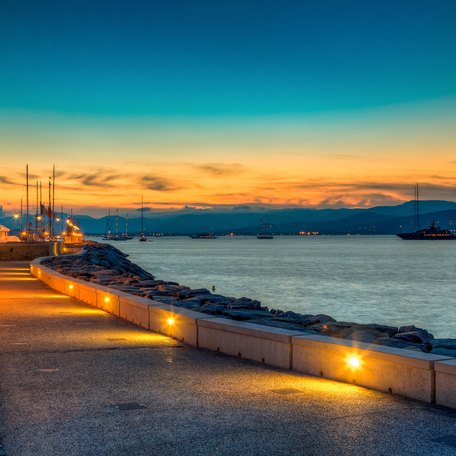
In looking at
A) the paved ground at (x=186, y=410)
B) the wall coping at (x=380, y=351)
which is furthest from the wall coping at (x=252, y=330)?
the paved ground at (x=186, y=410)

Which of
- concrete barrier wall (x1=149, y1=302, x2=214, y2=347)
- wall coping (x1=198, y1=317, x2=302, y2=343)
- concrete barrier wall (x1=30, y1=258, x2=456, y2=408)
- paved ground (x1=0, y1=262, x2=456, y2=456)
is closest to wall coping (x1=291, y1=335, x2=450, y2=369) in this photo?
concrete barrier wall (x1=30, y1=258, x2=456, y2=408)

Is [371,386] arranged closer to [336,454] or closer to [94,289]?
[336,454]

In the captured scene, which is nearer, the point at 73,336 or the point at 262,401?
the point at 262,401

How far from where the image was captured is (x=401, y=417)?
656cm

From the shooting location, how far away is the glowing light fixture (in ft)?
26.0

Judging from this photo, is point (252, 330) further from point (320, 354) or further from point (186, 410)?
point (186, 410)

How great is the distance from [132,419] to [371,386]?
9.37 ft

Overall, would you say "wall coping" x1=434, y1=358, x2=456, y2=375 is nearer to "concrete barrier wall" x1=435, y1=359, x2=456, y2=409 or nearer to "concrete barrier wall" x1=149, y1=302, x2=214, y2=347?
"concrete barrier wall" x1=435, y1=359, x2=456, y2=409

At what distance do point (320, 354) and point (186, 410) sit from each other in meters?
2.33

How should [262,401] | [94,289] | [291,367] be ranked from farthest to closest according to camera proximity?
[94,289] < [291,367] < [262,401]

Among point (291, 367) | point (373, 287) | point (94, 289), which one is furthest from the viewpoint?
point (373, 287)

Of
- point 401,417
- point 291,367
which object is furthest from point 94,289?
point 401,417

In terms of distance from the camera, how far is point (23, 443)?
18.7 feet

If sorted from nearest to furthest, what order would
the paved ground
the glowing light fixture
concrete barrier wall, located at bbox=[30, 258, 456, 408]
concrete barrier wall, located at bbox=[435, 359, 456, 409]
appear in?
the paved ground
concrete barrier wall, located at bbox=[435, 359, 456, 409]
concrete barrier wall, located at bbox=[30, 258, 456, 408]
the glowing light fixture
